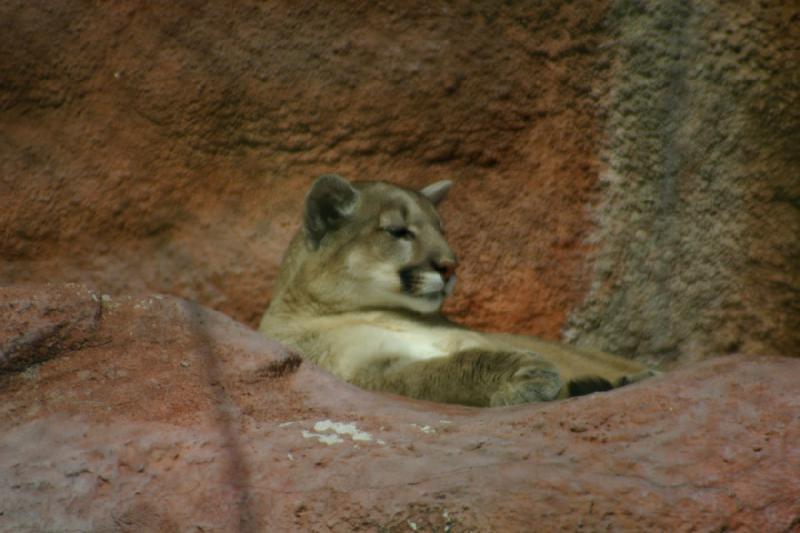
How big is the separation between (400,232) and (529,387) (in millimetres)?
1430

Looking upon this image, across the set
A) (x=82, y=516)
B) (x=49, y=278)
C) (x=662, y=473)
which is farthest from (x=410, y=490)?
(x=49, y=278)

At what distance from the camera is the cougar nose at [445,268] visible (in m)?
5.43

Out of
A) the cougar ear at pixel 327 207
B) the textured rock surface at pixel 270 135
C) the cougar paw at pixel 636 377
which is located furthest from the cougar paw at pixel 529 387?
the textured rock surface at pixel 270 135

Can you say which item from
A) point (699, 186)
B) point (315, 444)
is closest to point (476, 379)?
point (315, 444)

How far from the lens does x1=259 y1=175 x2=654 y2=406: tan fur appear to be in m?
5.02

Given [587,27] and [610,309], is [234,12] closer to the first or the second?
[587,27]

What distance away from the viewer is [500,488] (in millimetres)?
2914

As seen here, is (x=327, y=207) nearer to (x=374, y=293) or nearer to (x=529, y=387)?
(x=374, y=293)

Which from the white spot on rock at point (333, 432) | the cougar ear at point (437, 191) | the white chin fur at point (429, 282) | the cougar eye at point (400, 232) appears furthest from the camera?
the cougar ear at point (437, 191)

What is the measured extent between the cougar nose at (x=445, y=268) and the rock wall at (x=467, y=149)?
822mm

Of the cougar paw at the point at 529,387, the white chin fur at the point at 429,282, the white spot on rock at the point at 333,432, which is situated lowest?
the cougar paw at the point at 529,387

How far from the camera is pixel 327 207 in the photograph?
Answer: 569cm

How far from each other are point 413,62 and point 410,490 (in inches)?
142

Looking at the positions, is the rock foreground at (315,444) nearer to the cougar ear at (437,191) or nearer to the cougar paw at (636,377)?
the cougar paw at (636,377)
